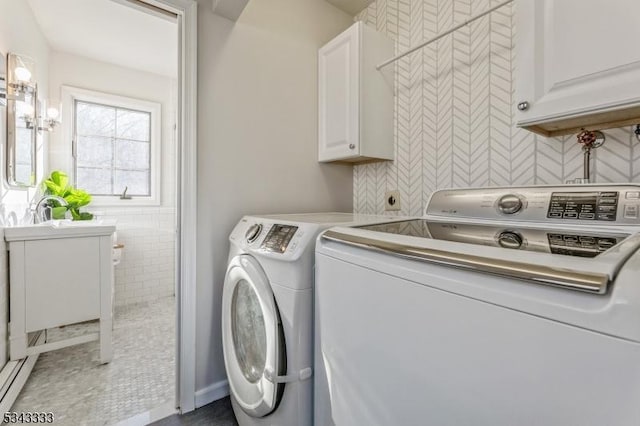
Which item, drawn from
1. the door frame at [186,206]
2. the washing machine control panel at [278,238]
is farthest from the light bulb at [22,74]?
the washing machine control panel at [278,238]

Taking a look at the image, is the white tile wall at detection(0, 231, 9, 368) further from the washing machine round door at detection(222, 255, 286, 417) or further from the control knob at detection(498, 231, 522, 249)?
the control knob at detection(498, 231, 522, 249)

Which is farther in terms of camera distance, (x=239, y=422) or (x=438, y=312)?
(x=239, y=422)

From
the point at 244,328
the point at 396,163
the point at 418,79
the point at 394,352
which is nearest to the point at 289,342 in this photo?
the point at 244,328

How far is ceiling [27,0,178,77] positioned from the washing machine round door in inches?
75.6

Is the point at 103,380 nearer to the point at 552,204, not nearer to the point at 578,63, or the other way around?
the point at 552,204

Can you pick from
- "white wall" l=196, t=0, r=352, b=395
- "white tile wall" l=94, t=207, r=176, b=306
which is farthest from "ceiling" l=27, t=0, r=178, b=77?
"white tile wall" l=94, t=207, r=176, b=306

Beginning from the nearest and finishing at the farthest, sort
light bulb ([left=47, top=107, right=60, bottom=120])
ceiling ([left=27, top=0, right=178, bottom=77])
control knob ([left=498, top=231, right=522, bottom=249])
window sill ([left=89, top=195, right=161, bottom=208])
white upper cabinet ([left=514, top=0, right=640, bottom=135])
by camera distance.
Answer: control knob ([left=498, top=231, right=522, bottom=249]), white upper cabinet ([left=514, top=0, right=640, bottom=135]), ceiling ([left=27, top=0, right=178, bottom=77]), light bulb ([left=47, top=107, right=60, bottom=120]), window sill ([left=89, top=195, right=161, bottom=208])

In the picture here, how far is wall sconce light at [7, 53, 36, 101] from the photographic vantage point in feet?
5.76

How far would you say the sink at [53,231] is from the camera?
1627 millimetres

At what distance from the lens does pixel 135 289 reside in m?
3.04

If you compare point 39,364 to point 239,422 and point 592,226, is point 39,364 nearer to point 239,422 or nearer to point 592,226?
point 239,422

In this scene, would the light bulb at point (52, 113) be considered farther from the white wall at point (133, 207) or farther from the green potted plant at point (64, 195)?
the green potted plant at point (64, 195)

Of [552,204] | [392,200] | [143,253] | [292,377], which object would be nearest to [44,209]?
[143,253]

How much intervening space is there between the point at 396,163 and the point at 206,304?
139 centimetres
